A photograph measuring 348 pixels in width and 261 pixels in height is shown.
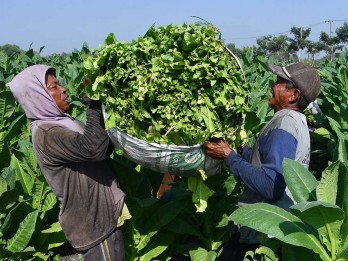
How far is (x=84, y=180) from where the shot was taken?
275 centimetres

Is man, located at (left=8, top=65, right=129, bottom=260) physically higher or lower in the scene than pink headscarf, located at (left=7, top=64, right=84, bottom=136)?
lower

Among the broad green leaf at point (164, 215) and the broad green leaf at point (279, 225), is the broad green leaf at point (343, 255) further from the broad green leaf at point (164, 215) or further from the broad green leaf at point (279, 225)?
the broad green leaf at point (164, 215)

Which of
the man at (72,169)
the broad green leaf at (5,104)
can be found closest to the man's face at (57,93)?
the man at (72,169)

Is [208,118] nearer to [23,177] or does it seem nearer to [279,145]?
[279,145]

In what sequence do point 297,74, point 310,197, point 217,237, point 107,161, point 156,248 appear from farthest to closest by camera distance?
point 217,237 < point 156,248 < point 107,161 < point 297,74 < point 310,197

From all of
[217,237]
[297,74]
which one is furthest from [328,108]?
[297,74]

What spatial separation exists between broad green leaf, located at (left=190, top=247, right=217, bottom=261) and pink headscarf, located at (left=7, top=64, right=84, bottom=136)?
1.59 m

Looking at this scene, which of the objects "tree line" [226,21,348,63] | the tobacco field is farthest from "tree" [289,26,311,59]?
the tobacco field

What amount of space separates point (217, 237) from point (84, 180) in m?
1.77

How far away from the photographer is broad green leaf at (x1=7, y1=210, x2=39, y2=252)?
381 cm

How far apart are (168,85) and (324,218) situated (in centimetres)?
87

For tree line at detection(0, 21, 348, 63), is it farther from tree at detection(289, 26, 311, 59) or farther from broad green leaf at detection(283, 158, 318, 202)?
broad green leaf at detection(283, 158, 318, 202)

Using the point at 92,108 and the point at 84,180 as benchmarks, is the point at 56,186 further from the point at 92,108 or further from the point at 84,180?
the point at 92,108

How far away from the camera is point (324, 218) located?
2068 mm
